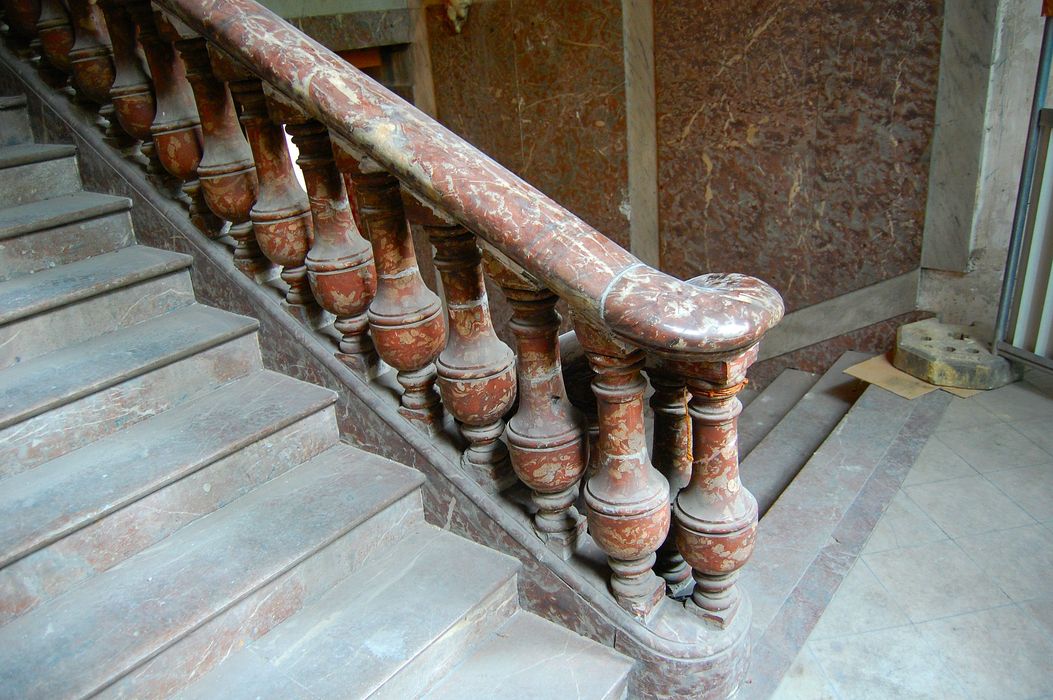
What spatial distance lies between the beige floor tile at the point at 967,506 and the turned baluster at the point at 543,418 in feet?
3.75

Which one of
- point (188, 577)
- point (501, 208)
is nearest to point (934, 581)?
point (501, 208)

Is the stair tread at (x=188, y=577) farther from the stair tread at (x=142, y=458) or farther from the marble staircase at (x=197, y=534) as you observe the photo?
the stair tread at (x=142, y=458)

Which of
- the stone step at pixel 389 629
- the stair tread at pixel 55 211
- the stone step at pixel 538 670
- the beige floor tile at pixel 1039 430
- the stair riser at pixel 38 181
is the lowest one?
the beige floor tile at pixel 1039 430

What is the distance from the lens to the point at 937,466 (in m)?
Answer: 2.25

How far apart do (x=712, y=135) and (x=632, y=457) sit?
246 centimetres

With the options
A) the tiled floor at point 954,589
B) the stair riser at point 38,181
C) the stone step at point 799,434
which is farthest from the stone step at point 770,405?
the stair riser at point 38,181

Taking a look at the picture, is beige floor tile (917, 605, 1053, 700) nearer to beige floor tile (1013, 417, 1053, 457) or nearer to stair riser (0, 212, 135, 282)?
beige floor tile (1013, 417, 1053, 457)

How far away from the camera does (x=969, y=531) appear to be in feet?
6.48

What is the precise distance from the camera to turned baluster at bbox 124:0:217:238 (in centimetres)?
181

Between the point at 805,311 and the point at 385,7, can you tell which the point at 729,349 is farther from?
the point at 385,7

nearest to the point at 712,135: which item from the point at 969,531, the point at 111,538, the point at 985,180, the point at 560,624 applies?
the point at 985,180

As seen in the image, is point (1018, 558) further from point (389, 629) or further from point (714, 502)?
point (389, 629)

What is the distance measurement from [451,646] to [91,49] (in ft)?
5.78

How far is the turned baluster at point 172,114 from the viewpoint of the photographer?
1.81 metres
